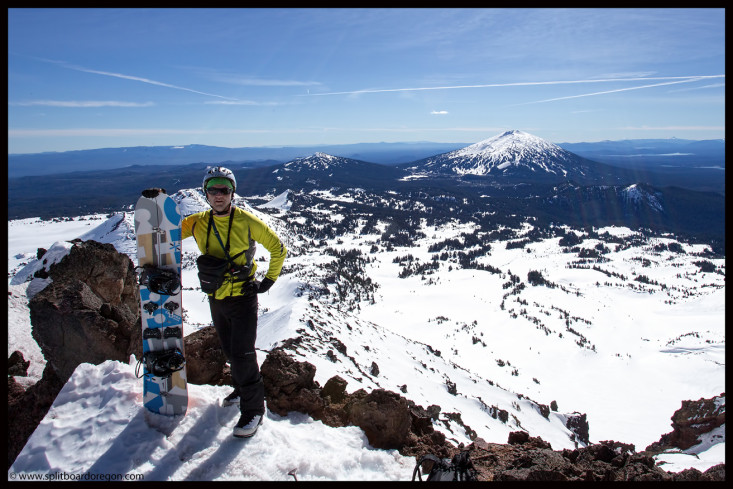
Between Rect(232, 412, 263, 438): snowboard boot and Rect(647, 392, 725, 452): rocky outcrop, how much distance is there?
116 feet

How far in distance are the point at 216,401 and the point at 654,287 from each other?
202858 mm

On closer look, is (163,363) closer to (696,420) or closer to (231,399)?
(231,399)

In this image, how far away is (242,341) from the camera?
6484mm

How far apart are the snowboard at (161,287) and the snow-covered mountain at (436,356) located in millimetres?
603

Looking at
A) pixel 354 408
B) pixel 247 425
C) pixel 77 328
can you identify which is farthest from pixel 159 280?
pixel 77 328

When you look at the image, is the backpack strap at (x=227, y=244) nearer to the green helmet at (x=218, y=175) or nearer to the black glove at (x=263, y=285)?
the black glove at (x=263, y=285)

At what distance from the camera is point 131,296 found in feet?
52.4

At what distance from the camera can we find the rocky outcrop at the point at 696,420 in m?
28.0

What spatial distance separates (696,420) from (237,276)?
38.6m

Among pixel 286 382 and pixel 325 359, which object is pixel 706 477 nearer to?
pixel 286 382

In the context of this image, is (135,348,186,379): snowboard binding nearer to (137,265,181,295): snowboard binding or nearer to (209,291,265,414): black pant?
(209,291,265,414): black pant

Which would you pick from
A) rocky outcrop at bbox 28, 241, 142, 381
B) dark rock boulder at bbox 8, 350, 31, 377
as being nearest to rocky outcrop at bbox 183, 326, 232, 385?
rocky outcrop at bbox 28, 241, 142, 381

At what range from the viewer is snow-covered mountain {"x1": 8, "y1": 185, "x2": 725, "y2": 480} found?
5.97 metres

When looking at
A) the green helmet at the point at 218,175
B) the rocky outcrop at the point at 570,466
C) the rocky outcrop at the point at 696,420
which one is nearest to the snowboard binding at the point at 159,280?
the green helmet at the point at 218,175
